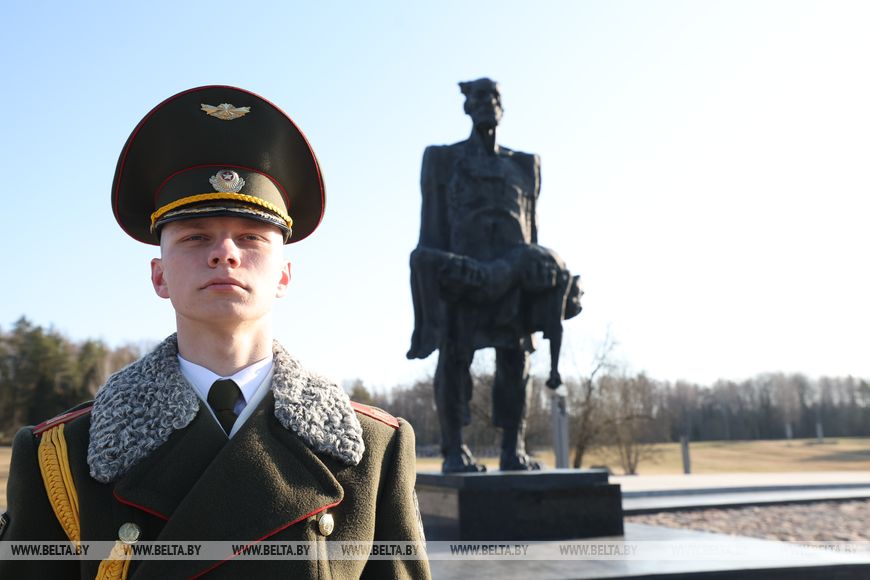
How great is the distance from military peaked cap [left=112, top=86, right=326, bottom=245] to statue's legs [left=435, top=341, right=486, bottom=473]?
5.50m

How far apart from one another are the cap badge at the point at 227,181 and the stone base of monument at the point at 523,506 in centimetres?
518

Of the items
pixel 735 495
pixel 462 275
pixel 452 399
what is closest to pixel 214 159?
pixel 462 275

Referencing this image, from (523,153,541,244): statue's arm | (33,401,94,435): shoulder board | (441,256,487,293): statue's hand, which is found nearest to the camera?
(33,401,94,435): shoulder board

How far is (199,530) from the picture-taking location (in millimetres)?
1431

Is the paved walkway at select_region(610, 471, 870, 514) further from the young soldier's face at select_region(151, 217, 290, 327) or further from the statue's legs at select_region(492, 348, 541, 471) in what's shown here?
the young soldier's face at select_region(151, 217, 290, 327)

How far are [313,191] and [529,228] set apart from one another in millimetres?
6039

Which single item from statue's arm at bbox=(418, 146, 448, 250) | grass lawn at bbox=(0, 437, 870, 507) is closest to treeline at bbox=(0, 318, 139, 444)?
grass lawn at bbox=(0, 437, 870, 507)

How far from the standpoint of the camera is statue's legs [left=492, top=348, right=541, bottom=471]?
748cm

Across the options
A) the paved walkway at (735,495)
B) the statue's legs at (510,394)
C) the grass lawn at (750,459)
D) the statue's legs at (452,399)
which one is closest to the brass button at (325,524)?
the statue's legs at (452,399)

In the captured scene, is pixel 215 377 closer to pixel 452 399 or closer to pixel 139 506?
pixel 139 506

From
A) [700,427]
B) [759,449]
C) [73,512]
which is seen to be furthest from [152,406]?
[700,427]

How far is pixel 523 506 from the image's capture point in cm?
650

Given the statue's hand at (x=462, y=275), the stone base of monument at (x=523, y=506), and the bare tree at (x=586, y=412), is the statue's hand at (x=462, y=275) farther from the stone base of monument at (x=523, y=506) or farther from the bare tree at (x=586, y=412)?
the bare tree at (x=586, y=412)

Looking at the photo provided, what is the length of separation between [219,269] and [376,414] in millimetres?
529
